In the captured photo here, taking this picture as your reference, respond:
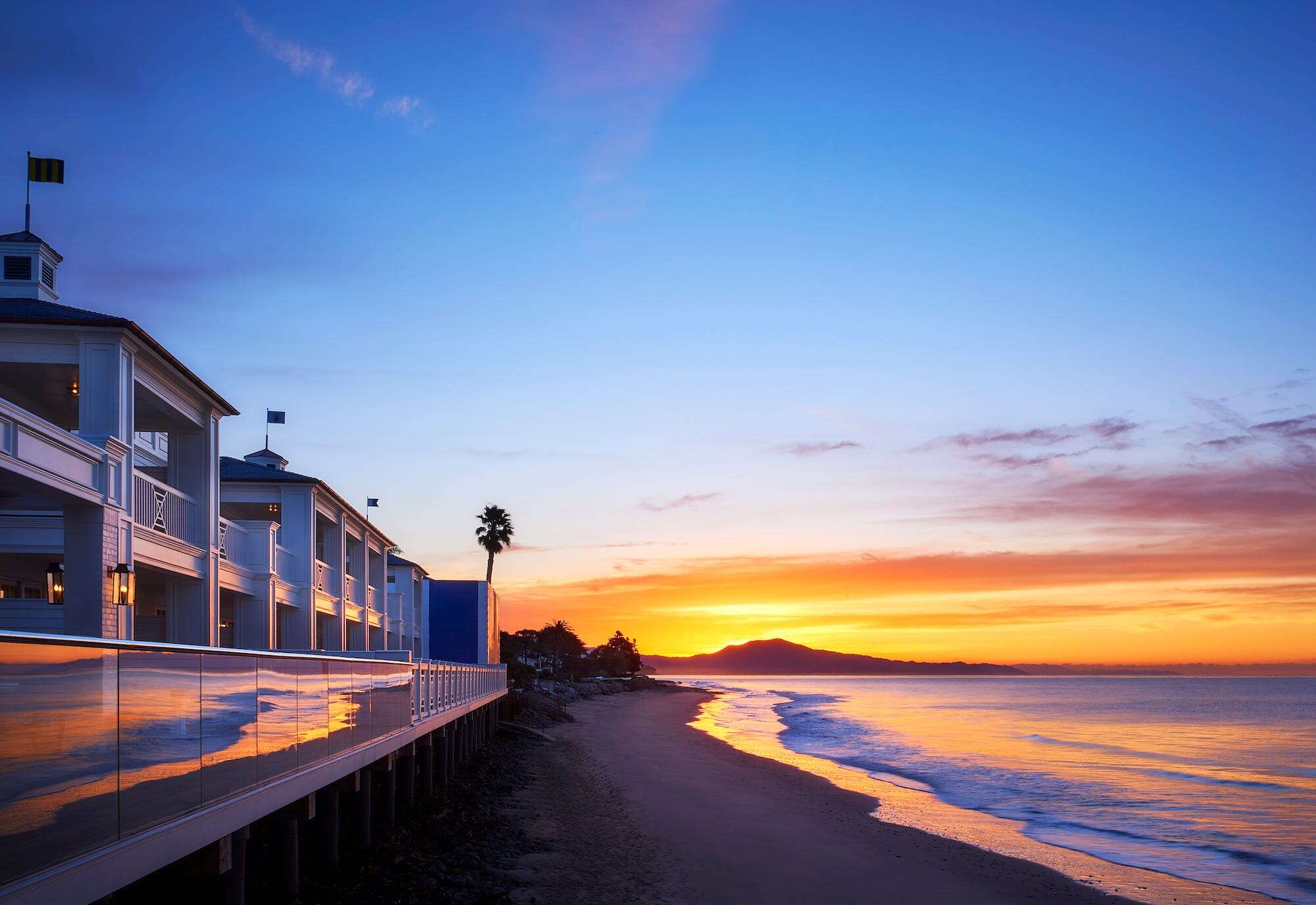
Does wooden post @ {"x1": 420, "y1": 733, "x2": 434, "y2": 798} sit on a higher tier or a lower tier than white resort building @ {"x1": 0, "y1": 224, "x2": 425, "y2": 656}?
lower

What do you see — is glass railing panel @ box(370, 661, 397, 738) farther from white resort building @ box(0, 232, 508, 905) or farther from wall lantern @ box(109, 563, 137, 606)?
wall lantern @ box(109, 563, 137, 606)

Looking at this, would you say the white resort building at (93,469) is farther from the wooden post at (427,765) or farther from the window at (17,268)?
the wooden post at (427,765)

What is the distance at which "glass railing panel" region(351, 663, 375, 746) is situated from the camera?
39.1 feet

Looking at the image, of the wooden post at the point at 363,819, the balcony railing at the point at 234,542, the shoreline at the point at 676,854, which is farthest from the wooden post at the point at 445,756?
the wooden post at the point at 363,819

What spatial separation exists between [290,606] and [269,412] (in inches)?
312

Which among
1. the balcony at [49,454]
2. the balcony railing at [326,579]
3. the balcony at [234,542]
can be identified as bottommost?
the balcony railing at [326,579]

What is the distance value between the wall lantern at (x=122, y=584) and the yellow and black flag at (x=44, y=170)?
7365 mm

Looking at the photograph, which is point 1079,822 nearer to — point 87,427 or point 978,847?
point 978,847

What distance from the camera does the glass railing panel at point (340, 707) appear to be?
10.8 metres

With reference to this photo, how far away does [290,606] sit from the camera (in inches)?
1081

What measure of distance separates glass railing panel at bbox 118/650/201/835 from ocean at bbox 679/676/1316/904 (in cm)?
1389

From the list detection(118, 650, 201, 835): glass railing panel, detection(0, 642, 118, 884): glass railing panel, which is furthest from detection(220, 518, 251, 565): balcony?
detection(0, 642, 118, 884): glass railing panel

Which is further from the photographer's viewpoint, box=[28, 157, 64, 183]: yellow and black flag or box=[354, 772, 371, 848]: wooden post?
box=[28, 157, 64, 183]: yellow and black flag

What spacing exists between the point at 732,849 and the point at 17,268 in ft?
55.9
